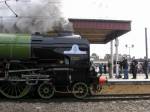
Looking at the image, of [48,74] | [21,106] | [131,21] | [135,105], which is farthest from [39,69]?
[131,21]

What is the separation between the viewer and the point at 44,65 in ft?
49.5

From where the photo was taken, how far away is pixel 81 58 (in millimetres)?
15297

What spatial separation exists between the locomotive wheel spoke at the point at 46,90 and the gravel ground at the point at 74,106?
2.19 feet

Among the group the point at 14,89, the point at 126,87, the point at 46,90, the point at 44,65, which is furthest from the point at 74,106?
the point at 126,87

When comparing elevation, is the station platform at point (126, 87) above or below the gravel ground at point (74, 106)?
above

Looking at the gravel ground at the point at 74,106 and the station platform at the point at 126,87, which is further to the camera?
the station platform at the point at 126,87

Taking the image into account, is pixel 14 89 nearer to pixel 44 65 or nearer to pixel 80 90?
pixel 44 65

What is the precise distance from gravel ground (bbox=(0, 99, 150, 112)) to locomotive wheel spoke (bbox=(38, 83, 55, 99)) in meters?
0.67

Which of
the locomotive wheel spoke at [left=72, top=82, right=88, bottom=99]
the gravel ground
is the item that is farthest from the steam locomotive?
the gravel ground

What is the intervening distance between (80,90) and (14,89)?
2503 mm

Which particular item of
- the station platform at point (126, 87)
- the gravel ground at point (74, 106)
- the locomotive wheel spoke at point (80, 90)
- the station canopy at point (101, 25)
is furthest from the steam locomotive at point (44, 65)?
the station canopy at point (101, 25)

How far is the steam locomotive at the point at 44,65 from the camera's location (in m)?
14.8

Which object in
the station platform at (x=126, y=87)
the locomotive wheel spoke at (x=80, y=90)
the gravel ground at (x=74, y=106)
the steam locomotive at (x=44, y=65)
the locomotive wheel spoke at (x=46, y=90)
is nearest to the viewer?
the gravel ground at (x=74, y=106)

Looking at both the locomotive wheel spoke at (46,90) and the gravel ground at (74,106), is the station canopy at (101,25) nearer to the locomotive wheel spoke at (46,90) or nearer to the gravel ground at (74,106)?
the locomotive wheel spoke at (46,90)
